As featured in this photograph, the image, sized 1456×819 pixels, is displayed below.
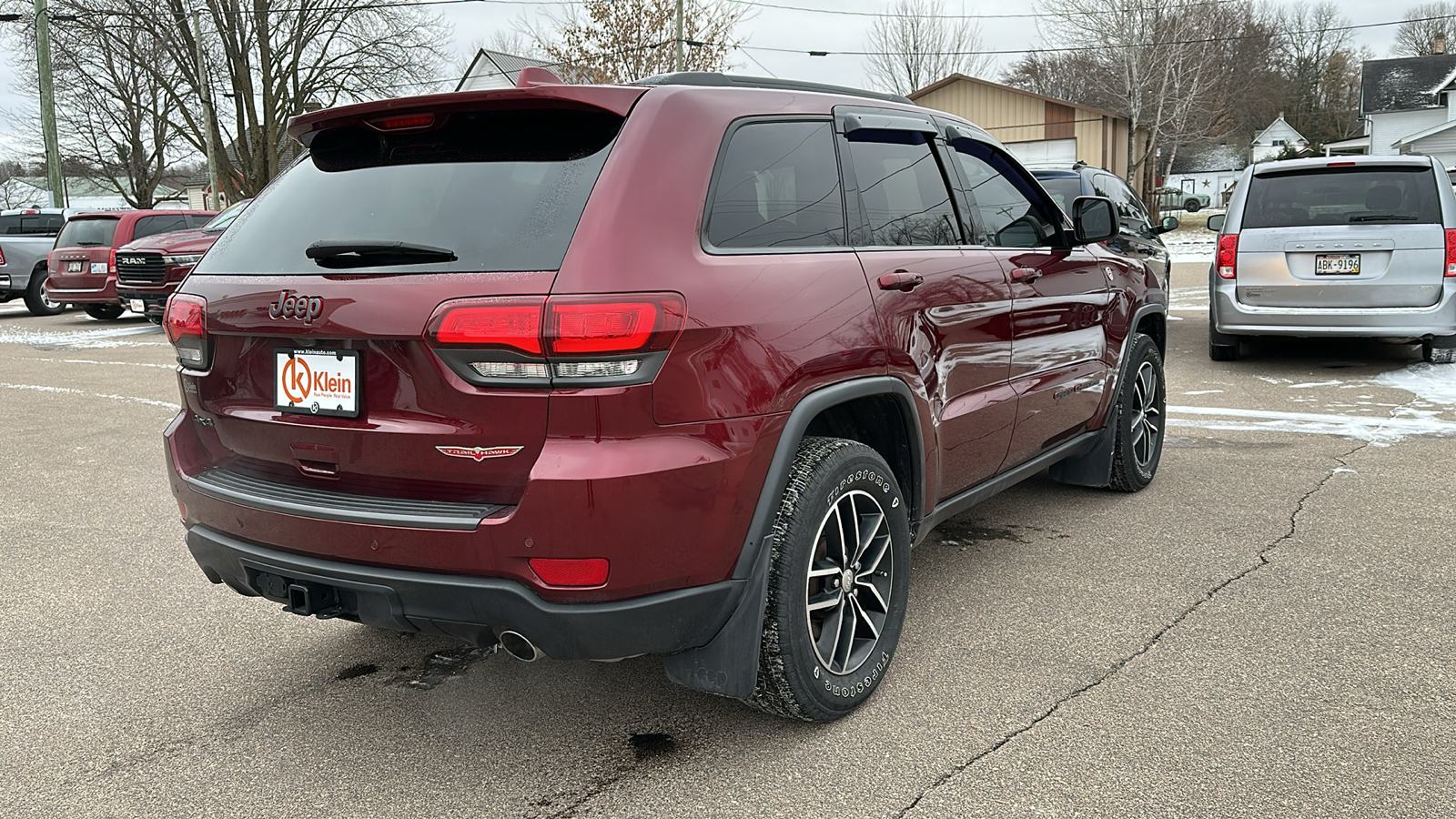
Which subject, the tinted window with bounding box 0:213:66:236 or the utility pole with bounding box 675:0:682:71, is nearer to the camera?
the tinted window with bounding box 0:213:66:236

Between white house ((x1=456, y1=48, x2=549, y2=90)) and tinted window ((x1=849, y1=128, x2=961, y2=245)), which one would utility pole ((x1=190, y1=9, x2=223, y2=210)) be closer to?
white house ((x1=456, y1=48, x2=549, y2=90))

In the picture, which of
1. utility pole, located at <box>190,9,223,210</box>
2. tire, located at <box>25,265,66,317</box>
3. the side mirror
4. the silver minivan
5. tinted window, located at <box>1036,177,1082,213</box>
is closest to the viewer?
the side mirror

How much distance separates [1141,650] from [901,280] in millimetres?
1424

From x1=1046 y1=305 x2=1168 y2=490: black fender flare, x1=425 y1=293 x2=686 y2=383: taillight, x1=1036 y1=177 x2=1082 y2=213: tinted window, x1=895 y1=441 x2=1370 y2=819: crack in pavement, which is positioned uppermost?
x1=1036 y1=177 x2=1082 y2=213: tinted window

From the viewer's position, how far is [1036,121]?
134 ft

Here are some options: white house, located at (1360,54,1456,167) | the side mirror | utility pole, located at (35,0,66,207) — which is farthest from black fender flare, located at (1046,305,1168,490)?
white house, located at (1360,54,1456,167)

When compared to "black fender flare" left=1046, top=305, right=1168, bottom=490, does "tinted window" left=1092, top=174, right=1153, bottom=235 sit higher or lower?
higher

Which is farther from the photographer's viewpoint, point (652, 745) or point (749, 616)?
point (652, 745)

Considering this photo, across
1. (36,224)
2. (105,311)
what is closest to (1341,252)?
(105,311)

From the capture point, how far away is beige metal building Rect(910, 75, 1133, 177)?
40.4 m

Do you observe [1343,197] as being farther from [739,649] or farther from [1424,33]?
[1424,33]

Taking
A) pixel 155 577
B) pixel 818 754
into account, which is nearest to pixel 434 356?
pixel 818 754

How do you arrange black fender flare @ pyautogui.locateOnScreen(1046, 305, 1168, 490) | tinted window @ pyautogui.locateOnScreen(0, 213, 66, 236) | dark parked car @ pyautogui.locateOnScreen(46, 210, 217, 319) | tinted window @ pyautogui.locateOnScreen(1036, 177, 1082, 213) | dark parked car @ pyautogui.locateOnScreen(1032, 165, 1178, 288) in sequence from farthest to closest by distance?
tinted window @ pyautogui.locateOnScreen(0, 213, 66, 236)
dark parked car @ pyautogui.locateOnScreen(46, 210, 217, 319)
tinted window @ pyautogui.locateOnScreen(1036, 177, 1082, 213)
dark parked car @ pyautogui.locateOnScreen(1032, 165, 1178, 288)
black fender flare @ pyautogui.locateOnScreen(1046, 305, 1168, 490)

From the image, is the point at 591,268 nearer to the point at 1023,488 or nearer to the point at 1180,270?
the point at 1023,488
